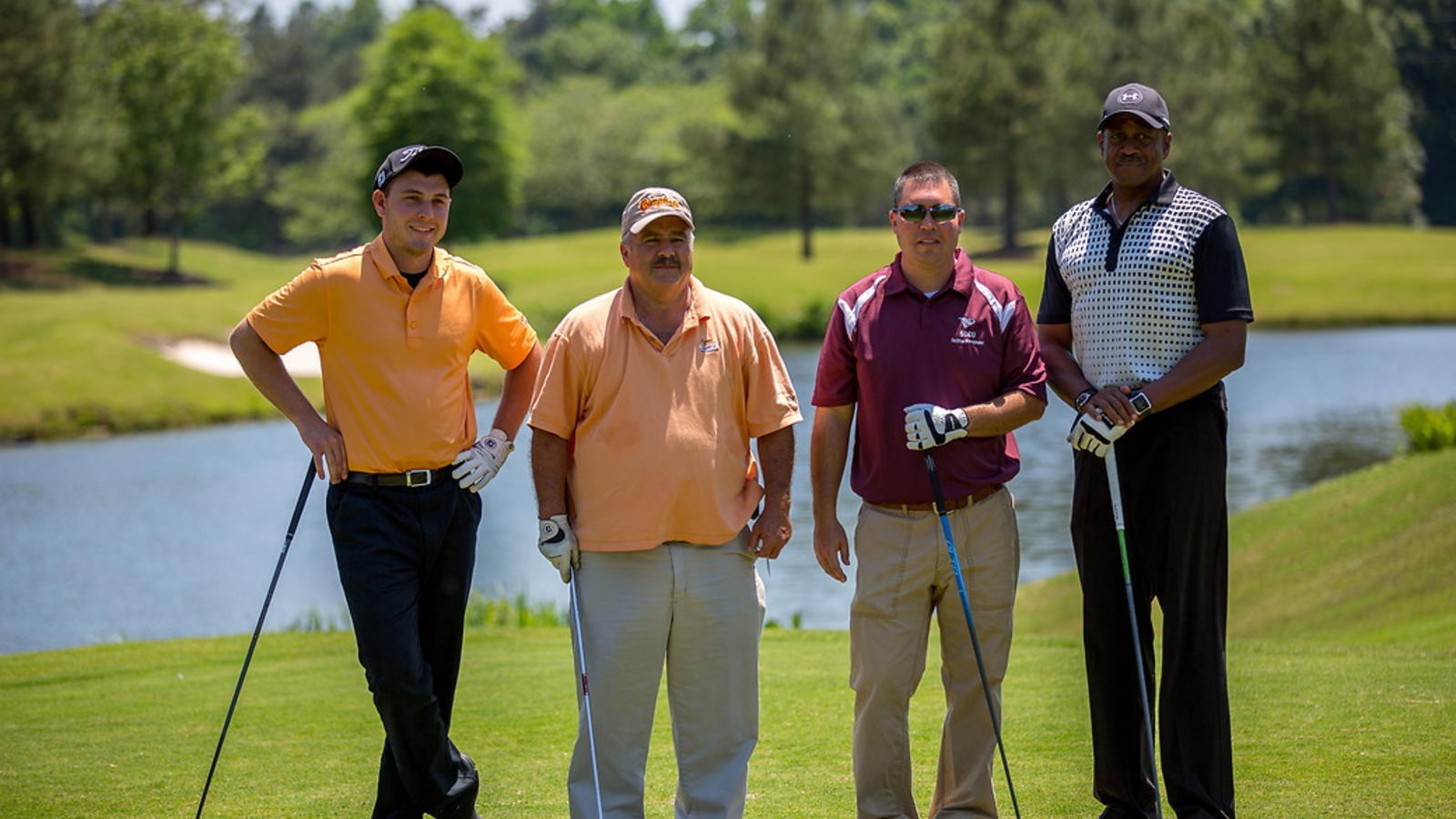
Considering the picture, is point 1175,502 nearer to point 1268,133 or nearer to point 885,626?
point 885,626

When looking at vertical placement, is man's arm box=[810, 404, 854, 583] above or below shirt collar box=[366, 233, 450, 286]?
below

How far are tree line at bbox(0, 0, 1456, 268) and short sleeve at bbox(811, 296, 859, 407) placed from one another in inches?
1640

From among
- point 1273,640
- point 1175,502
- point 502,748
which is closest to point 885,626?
point 1175,502

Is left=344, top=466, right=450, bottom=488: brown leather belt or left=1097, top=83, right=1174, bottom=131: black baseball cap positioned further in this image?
left=344, top=466, right=450, bottom=488: brown leather belt

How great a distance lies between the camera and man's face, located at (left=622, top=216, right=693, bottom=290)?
4906mm

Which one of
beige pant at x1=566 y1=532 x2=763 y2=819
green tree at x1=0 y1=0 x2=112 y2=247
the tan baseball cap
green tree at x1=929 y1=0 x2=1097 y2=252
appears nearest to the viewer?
the tan baseball cap

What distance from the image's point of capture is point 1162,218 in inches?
201

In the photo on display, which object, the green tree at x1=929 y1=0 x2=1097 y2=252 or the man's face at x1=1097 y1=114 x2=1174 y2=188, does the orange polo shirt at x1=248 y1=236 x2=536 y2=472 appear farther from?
the green tree at x1=929 y1=0 x2=1097 y2=252

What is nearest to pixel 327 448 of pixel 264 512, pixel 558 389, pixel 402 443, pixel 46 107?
pixel 402 443

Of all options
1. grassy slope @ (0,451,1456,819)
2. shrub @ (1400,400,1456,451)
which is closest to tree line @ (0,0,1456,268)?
shrub @ (1400,400,1456,451)

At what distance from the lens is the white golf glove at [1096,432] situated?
491 cm

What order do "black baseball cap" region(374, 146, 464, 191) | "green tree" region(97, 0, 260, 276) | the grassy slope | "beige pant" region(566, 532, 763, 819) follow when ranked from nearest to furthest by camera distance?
"beige pant" region(566, 532, 763, 819)
"black baseball cap" region(374, 146, 464, 191)
the grassy slope
"green tree" region(97, 0, 260, 276)

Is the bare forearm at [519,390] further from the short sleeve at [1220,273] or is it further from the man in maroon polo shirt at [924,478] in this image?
the short sleeve at [1220,273]

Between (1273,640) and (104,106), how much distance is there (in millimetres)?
55584
